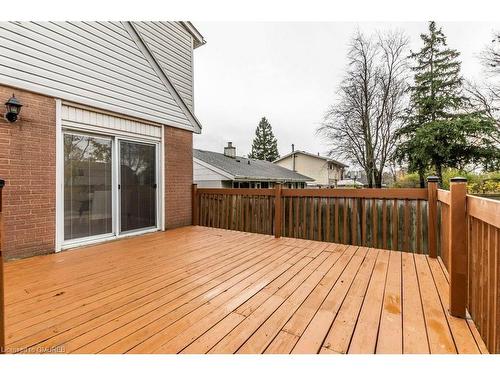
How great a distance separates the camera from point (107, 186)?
4086 millimetres

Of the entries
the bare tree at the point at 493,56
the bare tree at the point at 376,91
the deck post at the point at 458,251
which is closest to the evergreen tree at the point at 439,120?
the bare tree at the point at 376,91

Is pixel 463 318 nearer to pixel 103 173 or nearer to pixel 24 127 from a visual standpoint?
pixel 103 173

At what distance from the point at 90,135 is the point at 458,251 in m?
4.75

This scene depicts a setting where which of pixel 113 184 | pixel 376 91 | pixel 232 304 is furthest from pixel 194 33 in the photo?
pixel 376 91

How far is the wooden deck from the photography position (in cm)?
148

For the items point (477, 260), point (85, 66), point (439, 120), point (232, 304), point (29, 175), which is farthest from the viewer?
point (439, 120)

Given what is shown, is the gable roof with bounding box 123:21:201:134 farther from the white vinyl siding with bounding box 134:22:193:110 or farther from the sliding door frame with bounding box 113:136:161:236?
the sliding door frame with bounding box 113:136:161:236

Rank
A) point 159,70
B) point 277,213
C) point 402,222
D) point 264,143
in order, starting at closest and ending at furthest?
point 402,222 → point 277,213 → point 159,70 → point 264,143

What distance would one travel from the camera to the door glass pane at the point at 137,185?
4357 millimetres

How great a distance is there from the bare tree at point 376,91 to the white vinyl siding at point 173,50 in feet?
30.3

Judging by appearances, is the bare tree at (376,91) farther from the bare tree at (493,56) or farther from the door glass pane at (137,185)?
the door glass pane at (137,185)

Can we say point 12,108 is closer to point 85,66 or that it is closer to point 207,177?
point 85,66

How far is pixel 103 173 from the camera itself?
13.3 feet
